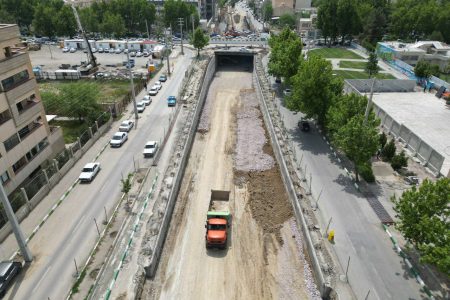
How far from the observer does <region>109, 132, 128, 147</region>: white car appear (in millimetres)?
49469

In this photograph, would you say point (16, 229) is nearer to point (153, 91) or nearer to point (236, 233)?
point (236, 233)

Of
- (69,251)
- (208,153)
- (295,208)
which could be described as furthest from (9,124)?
(295,208)

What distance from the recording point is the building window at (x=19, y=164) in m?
39.5

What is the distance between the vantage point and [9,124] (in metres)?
38.3

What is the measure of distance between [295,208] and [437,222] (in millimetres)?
14323

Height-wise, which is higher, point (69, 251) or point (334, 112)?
point (334, 112)

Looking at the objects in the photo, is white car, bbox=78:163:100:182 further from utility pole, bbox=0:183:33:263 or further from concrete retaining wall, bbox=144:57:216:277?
utility pole, bbox=0:183:33:263

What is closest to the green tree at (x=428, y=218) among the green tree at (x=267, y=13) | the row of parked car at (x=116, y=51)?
the row of parked car at (x=116, y=51)

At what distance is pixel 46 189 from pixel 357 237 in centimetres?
3544

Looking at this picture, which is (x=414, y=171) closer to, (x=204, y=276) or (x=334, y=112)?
(x=334, y=112)

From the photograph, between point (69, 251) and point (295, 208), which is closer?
point (69, 251)

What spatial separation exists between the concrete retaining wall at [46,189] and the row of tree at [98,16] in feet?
295

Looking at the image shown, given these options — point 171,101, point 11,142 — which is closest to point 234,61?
point 171,101

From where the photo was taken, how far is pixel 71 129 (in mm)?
55938
